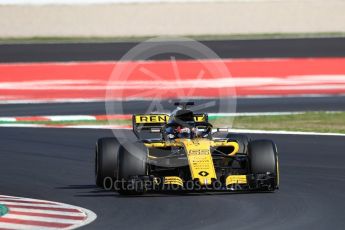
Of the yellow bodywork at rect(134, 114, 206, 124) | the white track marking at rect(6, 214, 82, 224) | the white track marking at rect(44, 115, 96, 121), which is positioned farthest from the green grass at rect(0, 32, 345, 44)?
the white track marking at rect(6, 214, 82, 224)

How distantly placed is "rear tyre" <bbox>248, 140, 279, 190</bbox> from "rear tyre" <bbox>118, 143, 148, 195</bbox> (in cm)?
140

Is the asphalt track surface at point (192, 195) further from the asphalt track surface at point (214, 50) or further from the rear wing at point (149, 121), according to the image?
the asphalt track surface at point (214, 50)

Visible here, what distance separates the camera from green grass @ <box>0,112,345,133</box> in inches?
921

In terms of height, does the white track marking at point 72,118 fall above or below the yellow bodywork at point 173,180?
above

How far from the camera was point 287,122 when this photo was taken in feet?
80.4

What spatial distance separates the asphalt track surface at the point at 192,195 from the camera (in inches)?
457

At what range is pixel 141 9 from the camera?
52.0 metres

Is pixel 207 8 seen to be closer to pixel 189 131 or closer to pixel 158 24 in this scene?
pixel 158 24

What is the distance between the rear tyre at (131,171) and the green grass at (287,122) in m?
9.65

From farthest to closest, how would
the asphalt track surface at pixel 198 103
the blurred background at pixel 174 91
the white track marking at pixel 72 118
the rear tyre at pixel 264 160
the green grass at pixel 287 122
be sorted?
the asphalt track surface at pixel 198 103 → the white track marking at pixel 72 118 → the green grass at pixel 287 122 → the rear tyre at pixel 264 160 → the blurred background at pixel 174 91

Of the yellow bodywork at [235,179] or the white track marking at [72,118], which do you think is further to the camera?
the white track marking at [72,118]

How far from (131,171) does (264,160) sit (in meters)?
1.74

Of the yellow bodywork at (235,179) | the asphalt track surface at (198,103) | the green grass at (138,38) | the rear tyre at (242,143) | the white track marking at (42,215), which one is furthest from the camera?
the green grass at (138,38)

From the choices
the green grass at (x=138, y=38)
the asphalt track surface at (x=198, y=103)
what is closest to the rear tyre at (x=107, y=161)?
the asphalt track surface at (x=198, y=103)
